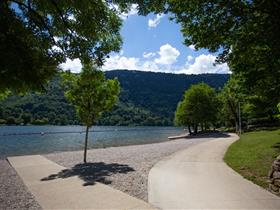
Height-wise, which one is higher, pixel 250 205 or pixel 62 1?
pixel 62 1

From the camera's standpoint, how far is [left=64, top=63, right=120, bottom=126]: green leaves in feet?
69.3

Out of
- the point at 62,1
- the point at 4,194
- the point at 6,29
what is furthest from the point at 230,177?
the point at 6,29

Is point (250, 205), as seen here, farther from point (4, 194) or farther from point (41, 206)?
point (4, 194)

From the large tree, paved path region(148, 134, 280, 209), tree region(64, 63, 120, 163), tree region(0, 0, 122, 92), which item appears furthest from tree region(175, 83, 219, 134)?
tree region(0, 0, 122, 92)

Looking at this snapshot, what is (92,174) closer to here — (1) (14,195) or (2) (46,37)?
(1) (14,195)

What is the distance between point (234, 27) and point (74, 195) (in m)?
7.28

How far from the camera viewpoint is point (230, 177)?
41.1ft

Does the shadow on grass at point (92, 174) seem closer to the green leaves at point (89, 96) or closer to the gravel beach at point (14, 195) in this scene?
the gravel beach at point (14, 195)

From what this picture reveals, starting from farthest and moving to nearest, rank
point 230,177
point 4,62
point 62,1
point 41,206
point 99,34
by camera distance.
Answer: point 230,177 → point 41,206 → point 99,34 → point 62,1 → point 4,62

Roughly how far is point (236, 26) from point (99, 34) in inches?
187

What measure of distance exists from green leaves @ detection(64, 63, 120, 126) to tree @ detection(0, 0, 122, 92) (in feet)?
40.5

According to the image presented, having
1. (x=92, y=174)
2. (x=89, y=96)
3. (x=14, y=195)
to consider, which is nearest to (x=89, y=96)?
(x=89, y=96)

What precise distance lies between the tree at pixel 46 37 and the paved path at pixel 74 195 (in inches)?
141

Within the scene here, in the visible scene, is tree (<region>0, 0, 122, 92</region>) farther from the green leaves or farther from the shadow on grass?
the green leaves
